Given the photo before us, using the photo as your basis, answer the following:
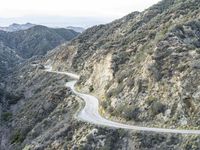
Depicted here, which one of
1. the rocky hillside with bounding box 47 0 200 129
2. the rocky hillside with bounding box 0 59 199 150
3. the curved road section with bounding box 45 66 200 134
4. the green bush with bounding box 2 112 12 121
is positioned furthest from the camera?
the green bush with bounding box 2 112 12 121

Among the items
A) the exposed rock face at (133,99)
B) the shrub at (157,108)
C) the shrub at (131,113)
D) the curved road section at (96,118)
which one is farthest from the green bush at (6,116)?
the shrub at (157,108)

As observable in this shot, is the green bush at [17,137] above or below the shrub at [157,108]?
below

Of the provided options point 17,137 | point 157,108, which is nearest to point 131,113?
point 157,108

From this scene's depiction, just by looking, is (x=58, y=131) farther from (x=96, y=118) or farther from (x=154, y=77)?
(x=154, y=77)

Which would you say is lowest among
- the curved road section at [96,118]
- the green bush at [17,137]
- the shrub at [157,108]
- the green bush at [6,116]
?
the green bush at [6,116]

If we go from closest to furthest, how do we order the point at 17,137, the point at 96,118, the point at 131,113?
the point at 131,113 < the point at 96,118 < the point at 17,137

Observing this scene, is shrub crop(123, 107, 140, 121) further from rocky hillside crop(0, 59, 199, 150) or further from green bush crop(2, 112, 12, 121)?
green bush crop(2, 112, 12, 121)

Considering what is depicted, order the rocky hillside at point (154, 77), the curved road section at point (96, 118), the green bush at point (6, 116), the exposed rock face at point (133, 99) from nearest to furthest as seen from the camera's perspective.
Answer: the curved road section at point (96, 118)
the exposed rock face at point (133, 99)
the rocky hillside at point (154, 77)
the green bush at point (6, 116)

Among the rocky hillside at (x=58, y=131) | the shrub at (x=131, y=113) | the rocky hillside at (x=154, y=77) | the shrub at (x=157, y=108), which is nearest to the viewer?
the rocky hillside at (x=58, y=131)

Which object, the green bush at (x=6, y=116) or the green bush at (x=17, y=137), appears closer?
the green bush at (x=17, y=137)

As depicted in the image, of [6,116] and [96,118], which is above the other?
[96,118]

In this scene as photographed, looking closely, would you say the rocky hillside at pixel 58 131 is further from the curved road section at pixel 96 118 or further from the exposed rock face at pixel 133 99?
the curved road section at pixel 96 118

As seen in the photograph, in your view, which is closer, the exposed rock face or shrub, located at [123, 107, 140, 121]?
the exposed rock face

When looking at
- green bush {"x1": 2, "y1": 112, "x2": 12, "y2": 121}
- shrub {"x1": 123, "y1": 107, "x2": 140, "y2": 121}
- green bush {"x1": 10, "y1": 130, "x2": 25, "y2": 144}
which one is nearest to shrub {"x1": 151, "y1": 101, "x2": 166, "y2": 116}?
shrub {"x1": 123, "y1": 107, "x2": 140, "y2": 121}
